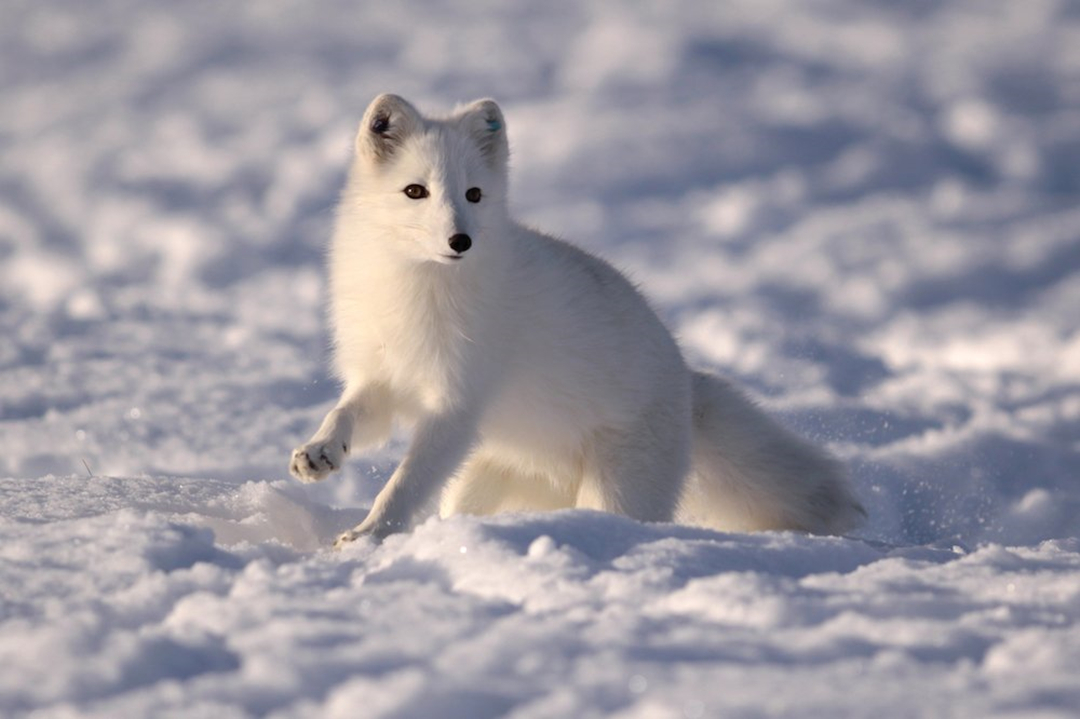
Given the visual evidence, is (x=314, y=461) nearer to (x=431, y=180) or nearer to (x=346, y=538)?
(x=346, y=538)

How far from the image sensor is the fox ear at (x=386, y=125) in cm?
377

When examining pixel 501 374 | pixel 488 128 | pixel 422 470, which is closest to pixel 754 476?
pixel 501 374

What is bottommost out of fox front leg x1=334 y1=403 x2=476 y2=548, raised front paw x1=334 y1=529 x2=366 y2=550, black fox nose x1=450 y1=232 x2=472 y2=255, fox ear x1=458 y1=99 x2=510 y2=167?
raised front paw x1=334 y1=529 x2=366 y2=550

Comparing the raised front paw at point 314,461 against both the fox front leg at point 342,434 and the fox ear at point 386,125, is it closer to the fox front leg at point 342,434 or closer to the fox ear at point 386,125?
the fox front leg at point 342,434

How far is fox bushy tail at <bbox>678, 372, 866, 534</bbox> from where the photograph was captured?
405 cm

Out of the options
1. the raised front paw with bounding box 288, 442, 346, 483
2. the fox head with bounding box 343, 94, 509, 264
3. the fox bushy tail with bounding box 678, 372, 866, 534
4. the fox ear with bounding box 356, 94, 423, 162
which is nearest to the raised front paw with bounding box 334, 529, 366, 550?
the raised front paw with bounding box 288, 442, 346, 483

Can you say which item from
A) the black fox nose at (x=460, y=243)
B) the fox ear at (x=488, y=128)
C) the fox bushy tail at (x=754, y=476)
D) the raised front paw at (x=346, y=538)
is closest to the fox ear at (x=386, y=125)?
the fox ear at (x=488, y=128)

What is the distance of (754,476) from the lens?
411 centimetres

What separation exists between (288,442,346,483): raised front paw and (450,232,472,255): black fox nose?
708mm

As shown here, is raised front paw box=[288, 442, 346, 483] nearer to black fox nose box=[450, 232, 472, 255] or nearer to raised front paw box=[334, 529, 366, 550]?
raised front paw box=[334, 529, 366, 550]

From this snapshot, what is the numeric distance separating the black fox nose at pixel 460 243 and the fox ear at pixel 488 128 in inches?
22.5

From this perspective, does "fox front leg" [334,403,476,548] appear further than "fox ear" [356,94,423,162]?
No

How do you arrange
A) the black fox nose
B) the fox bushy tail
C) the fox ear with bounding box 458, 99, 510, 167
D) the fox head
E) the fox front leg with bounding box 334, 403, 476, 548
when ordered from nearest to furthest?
the fox front leg with bounding box 334, 403, 476, 548 < the black fox nose < the fox head < the fox ear with bounding box 458, 99, 510, 167 < the fox bushy tail

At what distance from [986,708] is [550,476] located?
8.06 ft
